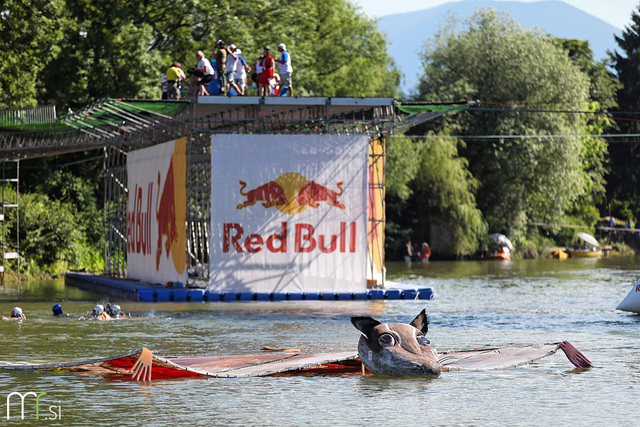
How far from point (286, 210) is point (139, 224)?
780cm

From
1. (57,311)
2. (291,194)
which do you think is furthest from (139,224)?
(57,311)

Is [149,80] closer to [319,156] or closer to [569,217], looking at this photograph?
[319,156]

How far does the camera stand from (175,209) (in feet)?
104

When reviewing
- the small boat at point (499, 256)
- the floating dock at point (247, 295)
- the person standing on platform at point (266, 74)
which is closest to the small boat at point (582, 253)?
the small boat at point (499, 256)

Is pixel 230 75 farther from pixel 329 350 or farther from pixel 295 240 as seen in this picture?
pixel 329 350

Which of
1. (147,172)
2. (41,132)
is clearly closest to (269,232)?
(147,172)

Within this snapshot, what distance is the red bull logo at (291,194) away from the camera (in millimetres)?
30578

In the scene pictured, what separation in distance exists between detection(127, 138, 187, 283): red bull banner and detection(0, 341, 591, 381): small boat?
1356cm

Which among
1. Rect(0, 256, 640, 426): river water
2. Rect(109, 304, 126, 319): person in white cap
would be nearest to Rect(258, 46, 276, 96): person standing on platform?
Rect(0, 256, 640, 426): river water

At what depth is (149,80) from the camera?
4600 centimetres

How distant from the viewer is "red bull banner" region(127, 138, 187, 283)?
31.4 meters

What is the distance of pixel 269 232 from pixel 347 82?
33.4 m
